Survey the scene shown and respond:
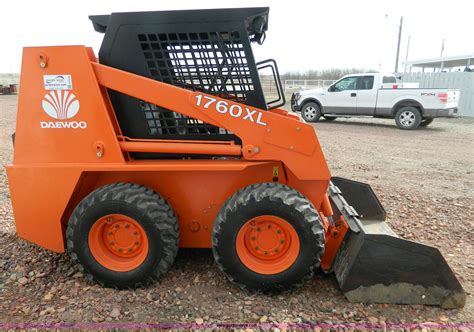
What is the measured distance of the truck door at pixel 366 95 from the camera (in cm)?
1297

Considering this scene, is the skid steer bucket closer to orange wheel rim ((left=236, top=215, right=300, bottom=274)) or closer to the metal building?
orange wheel rim ((left=236, top=215, right=300, bottom=274))

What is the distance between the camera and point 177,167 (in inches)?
109

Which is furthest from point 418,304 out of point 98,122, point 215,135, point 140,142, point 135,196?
point 98,122

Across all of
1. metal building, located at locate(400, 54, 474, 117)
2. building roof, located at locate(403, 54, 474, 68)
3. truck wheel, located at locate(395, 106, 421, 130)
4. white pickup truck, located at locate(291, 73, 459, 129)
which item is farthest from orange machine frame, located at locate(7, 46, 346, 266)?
building roof, located at locate(403, 54, 474, 68)

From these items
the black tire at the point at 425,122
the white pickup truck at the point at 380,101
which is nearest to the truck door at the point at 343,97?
the white pickup truck at the point at 380,101

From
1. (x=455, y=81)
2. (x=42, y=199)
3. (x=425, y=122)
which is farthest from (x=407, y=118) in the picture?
(x=42, y=199)

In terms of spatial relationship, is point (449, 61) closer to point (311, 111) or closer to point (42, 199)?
point (311, 111)

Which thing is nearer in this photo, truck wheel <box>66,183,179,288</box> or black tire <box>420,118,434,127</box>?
truck wheel <box>66,183,179,288</box>

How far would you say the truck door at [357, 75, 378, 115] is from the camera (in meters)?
13.0

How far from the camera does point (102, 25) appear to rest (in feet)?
9.66

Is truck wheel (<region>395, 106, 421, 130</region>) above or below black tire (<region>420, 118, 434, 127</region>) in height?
above

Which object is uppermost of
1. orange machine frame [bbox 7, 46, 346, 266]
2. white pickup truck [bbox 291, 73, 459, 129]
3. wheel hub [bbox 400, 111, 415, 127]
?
orange machine frame [bbox 7, 46, 346, 266]

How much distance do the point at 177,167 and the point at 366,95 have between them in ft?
39.1

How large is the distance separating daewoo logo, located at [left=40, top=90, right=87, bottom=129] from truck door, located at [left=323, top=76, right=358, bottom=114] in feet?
40.0
